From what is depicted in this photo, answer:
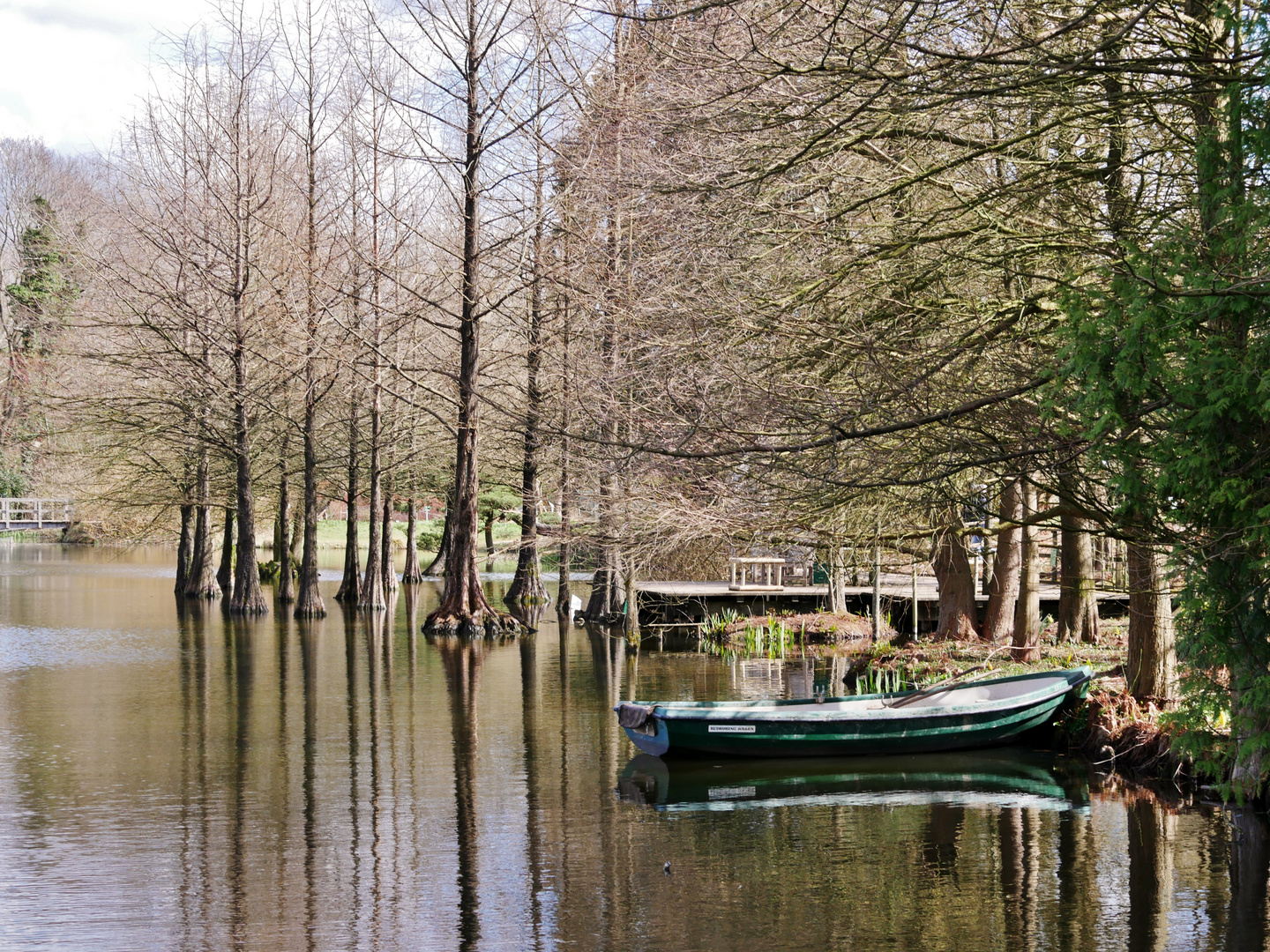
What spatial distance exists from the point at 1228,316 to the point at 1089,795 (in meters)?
5.53

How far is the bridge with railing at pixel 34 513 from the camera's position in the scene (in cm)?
4677

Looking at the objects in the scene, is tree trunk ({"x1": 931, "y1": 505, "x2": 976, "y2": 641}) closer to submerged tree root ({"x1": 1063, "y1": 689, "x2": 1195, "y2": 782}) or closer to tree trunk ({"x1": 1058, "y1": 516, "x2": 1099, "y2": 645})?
tree trunk ({"x1": 1058, "y1": 516, "x2": 1099, "y2": 645})

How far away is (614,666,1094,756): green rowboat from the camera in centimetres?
1325

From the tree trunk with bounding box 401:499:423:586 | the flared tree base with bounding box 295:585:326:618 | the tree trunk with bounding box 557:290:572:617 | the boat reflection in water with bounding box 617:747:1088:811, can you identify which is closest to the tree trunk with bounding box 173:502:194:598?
the flared tree base with bounding box 295:585:326:618

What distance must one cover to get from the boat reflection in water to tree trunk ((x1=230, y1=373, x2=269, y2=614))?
60.4ft

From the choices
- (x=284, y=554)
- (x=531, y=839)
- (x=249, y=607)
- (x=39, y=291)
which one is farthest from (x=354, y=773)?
(x=39, y=291)

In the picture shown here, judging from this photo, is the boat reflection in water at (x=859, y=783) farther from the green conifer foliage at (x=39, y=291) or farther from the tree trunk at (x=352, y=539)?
the green conifer foliage at (x=39, y=291)

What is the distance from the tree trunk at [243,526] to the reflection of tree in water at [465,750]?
7.07 m

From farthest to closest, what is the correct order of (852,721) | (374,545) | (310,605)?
(374,545) → (310,605) → (852,721)

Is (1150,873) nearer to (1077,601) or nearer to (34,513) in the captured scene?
(1077,601)

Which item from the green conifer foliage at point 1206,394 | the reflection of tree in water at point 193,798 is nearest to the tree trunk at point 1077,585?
the green conifer foliage at point 1206,394

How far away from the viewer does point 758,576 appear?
28719 mm

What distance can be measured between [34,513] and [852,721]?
45.5 meters

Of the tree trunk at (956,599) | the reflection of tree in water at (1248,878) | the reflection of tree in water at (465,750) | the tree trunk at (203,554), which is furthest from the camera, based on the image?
the tree trunk at (203,554)
